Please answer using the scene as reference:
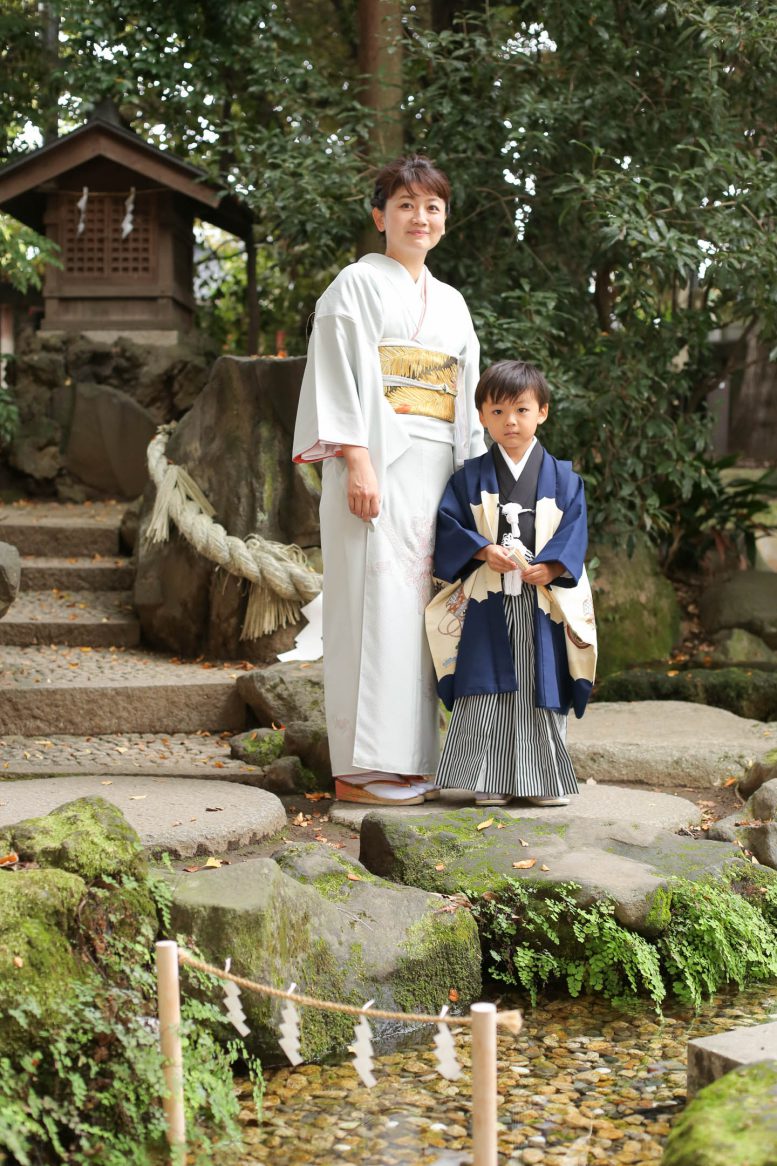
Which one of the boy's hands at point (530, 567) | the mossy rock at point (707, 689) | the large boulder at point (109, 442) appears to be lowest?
the mossy rock at point (707, 689)

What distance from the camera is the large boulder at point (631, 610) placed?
7.65 metres

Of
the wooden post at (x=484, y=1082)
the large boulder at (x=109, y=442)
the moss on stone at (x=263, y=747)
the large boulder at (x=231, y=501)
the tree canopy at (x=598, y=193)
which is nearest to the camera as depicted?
the wooden post at (x=484, y=1082)

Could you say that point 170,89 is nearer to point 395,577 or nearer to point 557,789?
point 395,577

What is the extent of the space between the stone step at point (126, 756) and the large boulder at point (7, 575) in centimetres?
65

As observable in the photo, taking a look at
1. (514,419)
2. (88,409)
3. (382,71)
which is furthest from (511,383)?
(88,409)

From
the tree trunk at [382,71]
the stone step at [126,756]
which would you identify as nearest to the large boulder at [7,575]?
the stone step at [126,756]

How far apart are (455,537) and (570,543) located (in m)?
0.40

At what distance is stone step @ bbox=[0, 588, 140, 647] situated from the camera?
21.7ft

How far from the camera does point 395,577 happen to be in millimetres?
4316

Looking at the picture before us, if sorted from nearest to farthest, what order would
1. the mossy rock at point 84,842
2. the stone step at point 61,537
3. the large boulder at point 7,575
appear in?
the mossy rock at point 84,842 → the large boulder at point 7,575 → the stone step at point 61,537

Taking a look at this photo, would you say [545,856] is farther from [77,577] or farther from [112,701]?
[77,577]

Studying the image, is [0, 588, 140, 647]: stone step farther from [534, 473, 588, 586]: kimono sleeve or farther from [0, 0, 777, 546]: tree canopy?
[534, 473, 588, 586]: kimono sleeve

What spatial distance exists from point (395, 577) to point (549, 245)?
403 cm

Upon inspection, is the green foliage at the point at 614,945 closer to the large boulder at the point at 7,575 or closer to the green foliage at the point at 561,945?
the green foliage at the point at 561,945
